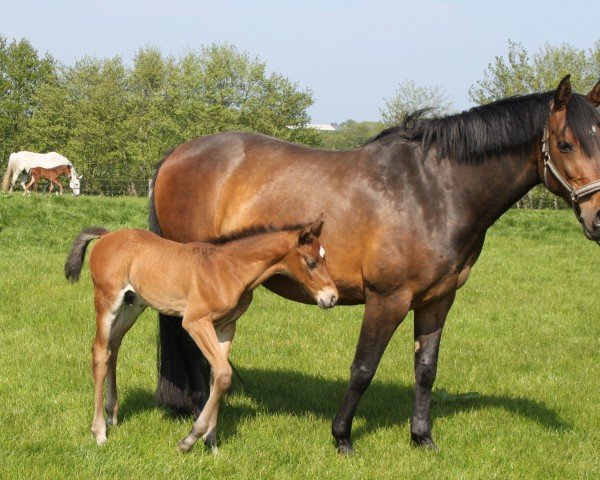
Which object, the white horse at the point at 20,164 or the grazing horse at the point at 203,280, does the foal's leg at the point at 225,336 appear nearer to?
the grazing horse at the point at 203,280

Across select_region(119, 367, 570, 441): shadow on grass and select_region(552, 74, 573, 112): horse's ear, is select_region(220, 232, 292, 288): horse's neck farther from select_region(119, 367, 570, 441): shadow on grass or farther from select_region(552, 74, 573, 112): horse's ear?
select_region(552, 74, 573, 112): horse's ear

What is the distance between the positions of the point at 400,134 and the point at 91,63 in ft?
165

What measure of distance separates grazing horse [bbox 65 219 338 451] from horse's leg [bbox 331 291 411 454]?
42 cm

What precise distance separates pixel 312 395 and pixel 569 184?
2960 mm

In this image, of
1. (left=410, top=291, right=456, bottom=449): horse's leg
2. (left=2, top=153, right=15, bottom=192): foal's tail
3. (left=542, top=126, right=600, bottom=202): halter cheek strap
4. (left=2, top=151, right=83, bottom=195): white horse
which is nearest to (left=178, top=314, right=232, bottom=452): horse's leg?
(left=410, top=291, right=456, bottom=449): horse's leg

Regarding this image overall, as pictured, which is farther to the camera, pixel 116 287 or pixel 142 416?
pixel 142 416

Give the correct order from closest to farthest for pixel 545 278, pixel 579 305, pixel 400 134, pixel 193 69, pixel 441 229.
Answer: pixel 441 229 → pixel 400 134 → pixel 579 305 → pixel 545 278 → pixel 193 69

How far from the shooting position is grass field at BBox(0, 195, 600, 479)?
4523mm

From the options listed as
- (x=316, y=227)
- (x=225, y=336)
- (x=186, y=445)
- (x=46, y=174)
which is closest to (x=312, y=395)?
(x=225, y=336)

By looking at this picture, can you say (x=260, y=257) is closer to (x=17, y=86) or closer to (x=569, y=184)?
(x=569, y=184)

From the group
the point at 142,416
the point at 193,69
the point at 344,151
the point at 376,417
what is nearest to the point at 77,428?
the point at 142,416

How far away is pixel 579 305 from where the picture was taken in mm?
10672

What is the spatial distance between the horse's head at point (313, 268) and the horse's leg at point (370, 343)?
0.41m

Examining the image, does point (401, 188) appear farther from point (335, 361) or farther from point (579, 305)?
point (579, 305)
